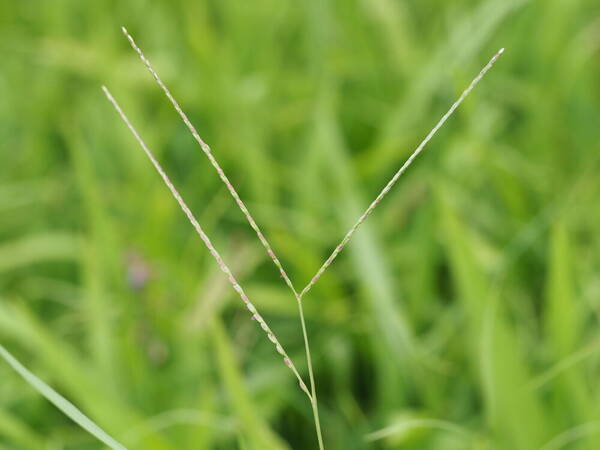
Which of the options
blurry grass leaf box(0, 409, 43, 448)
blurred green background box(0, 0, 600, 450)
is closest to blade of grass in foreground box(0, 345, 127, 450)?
blurred green background box(0, 0, 600, 450)

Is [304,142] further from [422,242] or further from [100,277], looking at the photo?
[100,277]

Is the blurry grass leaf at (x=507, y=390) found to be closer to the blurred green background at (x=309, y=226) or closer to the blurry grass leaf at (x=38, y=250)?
the blurred green background at (x=309, y=226)

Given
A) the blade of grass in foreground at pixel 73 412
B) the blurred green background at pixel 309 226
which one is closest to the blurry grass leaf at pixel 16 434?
the blurred green background at pixel 309 226

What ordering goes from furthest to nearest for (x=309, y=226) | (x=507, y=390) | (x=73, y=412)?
1. (x=309, y=226)
2. (x=507, y=390)
3. (x=73, y=412)

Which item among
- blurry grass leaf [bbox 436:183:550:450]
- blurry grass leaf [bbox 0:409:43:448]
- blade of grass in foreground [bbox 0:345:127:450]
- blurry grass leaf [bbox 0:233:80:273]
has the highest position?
blade of grass in foreground [bbox 0:345:127:450]

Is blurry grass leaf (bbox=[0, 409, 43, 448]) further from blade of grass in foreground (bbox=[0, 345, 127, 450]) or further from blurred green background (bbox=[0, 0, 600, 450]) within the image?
blade of grass in foreground (bbox=[0, 345, 127, 450])

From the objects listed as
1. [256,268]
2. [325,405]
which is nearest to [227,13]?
[256,268]

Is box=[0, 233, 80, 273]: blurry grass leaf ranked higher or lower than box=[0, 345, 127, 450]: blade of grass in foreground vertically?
lower

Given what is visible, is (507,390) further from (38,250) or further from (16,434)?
(38,250)

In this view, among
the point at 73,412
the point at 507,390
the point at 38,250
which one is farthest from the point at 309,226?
the point at 73,412
